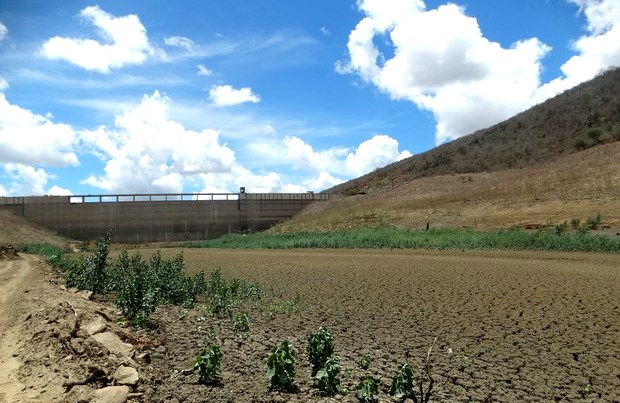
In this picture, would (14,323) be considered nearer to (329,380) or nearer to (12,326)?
(12,326)

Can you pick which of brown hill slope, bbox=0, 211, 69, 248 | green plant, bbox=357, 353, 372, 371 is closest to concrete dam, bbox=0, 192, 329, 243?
brown hill slope, bbox=0, 211, 69, 248

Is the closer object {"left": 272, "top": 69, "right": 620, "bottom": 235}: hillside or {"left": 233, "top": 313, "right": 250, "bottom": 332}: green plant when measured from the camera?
{"left": 233, "top": 313, "right": 250, "bottom": 332}: green plant

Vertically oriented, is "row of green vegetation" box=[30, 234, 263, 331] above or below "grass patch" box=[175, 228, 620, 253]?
below

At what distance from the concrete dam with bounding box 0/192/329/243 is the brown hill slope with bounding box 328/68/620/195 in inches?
504

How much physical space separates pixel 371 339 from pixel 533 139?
189 feet

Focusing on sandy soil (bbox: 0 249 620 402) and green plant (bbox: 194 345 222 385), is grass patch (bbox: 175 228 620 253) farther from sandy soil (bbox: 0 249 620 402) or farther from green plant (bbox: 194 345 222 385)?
green plant (bbox: 194 345 222 385)

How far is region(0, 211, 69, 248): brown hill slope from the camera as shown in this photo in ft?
186

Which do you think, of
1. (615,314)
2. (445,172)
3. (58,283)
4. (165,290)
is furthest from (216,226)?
(615,314)

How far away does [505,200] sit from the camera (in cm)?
3825

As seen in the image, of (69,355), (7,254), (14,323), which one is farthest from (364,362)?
(7,254)

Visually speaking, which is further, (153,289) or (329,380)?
(153,289)

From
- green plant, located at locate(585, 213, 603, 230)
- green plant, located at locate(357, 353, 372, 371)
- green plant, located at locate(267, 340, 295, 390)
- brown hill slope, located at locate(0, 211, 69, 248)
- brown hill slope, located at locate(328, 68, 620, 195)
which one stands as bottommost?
green plant, located at locate(357, 353, 372, 371)

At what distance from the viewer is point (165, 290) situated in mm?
12930

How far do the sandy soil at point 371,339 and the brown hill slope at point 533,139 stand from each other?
41.2 m
